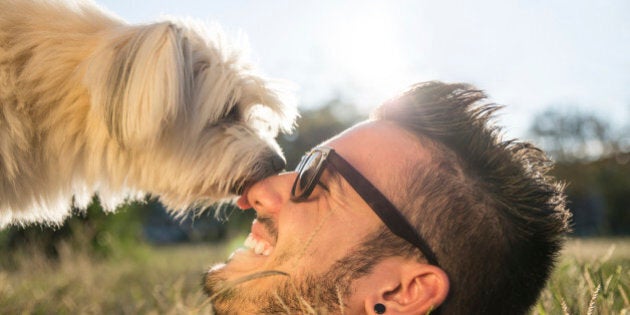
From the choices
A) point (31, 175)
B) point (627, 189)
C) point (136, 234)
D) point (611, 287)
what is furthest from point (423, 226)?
point (627, 189)

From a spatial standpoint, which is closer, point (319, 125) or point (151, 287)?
point (151, 287)

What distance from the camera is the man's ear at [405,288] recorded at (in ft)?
8.77

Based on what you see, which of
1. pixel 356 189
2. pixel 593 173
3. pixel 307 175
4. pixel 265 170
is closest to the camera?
pixel 356 189

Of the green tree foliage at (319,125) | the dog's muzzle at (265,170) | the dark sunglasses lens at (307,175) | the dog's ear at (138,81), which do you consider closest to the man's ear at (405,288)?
the dark sunglasses lens at (307,175)

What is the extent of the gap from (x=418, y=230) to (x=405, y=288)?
267mm

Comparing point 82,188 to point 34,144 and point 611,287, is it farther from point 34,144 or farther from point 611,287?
point 611,287

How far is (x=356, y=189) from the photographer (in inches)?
115

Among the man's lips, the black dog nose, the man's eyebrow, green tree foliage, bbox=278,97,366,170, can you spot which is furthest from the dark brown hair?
green tree foliage, bbox=278,97,366,170

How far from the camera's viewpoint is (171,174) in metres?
3.69

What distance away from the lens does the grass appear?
2.83 meters

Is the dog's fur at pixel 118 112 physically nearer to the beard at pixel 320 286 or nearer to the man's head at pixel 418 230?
the man's head at pixel 418 230

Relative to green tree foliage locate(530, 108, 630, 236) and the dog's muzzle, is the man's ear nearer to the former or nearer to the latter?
the dog's muzzle

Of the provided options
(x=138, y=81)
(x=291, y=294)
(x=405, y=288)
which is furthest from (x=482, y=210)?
(x=138, y=81)

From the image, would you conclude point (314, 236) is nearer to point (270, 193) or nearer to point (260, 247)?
point (260, 247)
